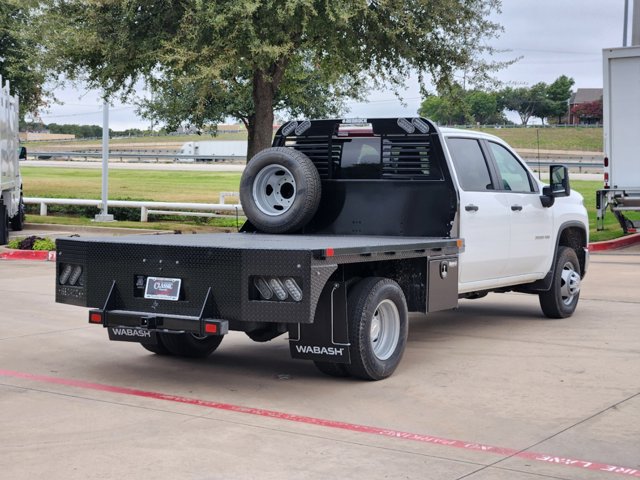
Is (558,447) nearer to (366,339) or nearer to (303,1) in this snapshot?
(366,339)

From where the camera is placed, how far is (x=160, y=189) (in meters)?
47.4

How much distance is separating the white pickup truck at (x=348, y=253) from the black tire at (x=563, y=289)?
0.02 m

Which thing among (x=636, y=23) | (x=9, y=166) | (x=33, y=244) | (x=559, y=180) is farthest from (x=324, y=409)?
(x=636, y=23)

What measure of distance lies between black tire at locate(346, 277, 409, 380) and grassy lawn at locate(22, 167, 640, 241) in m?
14.4

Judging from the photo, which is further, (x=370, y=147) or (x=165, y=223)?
(x=165, y=223)

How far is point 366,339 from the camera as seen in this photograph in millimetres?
8055

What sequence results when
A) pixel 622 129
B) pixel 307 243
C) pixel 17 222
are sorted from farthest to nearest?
pixel 17 222, pixel 622 129, pixel 307 243

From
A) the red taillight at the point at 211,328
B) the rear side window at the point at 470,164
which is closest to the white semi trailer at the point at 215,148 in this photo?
the rear side window at the point at 470,164

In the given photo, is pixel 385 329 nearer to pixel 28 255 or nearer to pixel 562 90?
pixel 28 255

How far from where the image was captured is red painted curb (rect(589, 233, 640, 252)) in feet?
68.7

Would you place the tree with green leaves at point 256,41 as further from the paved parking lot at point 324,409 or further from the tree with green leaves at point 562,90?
the tree with green leaves at point 562,90

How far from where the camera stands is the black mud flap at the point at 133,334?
8266 millimetres

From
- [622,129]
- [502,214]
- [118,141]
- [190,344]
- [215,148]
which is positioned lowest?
[190,344]

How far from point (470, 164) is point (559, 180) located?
1.59 m
